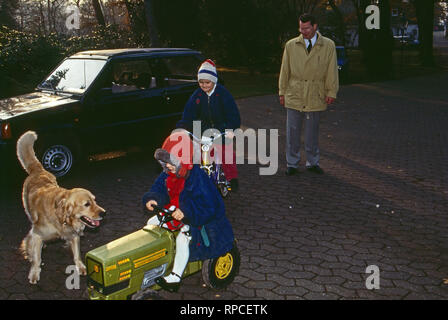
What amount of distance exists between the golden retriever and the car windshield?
323 cm

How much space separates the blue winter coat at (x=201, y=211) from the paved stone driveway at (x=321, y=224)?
0.51 meters

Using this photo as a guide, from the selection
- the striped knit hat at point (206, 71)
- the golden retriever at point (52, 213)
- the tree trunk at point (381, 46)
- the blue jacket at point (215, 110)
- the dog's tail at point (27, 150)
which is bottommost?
the golden retriever at point (52, 213)

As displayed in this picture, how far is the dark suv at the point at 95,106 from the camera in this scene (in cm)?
757

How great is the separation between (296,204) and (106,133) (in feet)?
11.7

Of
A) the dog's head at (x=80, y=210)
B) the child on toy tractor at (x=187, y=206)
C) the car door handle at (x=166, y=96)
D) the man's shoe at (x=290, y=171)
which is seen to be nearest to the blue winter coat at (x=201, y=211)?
the child on toy tractor at (x=187, y=206)

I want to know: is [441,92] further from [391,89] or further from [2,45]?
[2,45]

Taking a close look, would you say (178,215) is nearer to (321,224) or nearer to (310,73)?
(321,224)

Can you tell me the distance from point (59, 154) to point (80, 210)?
3.88 m

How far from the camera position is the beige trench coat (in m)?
7.82

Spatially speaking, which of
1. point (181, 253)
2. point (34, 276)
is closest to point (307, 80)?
point (181, 253)

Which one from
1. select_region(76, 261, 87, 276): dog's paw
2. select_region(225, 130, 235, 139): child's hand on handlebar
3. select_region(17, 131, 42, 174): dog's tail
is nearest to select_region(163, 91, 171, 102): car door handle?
select_region(225, 130, 235, 139): child's hand on handlebar

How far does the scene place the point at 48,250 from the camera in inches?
212

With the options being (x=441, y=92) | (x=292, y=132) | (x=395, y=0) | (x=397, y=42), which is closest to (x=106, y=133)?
(x=292, y=132)

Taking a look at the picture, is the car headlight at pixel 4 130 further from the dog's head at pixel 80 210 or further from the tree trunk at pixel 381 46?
the tree trunk at pixel 381 46
